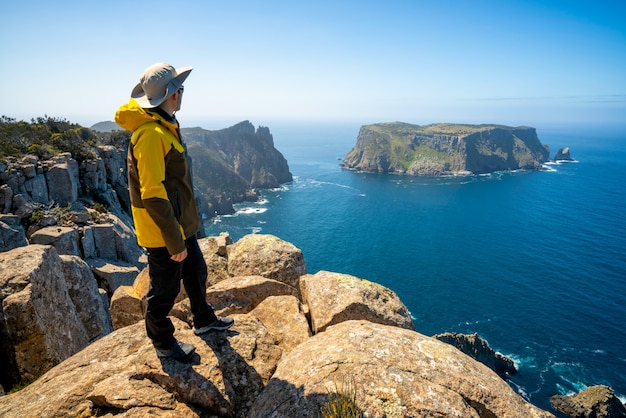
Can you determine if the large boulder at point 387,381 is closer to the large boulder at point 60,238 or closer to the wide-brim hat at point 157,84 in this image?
the wide-brim hat at point 157,84

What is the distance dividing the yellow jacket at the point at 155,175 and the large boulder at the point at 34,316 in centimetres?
539

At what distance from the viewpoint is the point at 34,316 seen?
340 inches

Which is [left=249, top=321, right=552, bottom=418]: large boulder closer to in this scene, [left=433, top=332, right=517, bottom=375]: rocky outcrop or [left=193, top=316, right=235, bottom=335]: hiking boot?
[left=193, top=316, right=235, bottom=335]: hiking boot

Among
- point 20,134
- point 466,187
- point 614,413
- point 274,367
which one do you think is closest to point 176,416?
point 274,367

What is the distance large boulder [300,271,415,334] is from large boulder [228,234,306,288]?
5.09 feet

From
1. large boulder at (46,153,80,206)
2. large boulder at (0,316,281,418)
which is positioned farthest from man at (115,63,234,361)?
large boulder at (46,153,80,206)

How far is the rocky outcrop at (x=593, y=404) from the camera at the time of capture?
42281 mm

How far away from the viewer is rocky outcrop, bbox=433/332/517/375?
4988 cm

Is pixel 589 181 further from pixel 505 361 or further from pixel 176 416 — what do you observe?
pixel 176 416

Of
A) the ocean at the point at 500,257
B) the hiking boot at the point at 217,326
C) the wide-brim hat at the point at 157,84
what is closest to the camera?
the wide-brim hat at the point at 157,84

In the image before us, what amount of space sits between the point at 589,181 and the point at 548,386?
178m

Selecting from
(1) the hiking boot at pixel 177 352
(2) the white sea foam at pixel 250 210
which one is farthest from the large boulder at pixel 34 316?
(2) the white sea foam at pixel 250 210

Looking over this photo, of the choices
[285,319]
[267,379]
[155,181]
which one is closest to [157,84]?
[155,181]

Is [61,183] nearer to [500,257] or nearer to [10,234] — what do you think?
[10,234]
